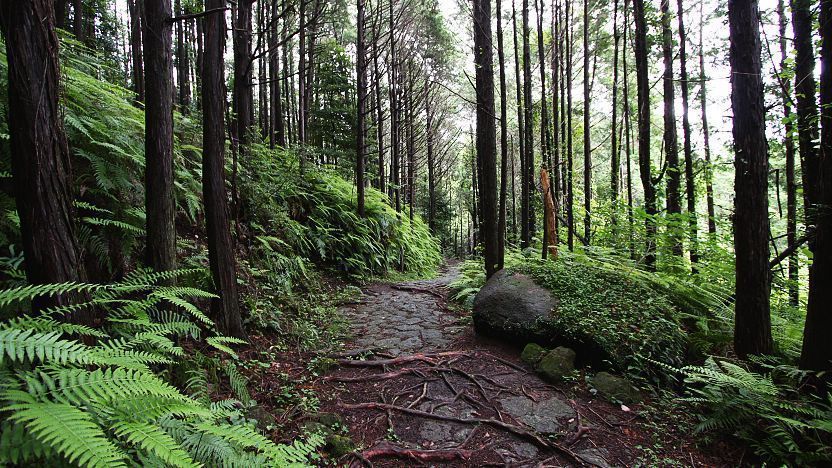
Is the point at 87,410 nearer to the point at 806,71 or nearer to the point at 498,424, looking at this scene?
the point at 498,424

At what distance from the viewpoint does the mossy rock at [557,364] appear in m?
4.50

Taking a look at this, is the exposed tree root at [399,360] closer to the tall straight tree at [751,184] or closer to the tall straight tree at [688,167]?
the tall straight tree at [751,184]

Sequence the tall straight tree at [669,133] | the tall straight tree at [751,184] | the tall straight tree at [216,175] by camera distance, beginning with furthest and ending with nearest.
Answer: the tall straight tree at [669,133] < the tall straight tree at [751,184] < the tall straight tree at [216,175]

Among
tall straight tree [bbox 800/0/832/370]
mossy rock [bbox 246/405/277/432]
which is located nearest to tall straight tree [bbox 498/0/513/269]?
tall straight tree [bbox 800/0/832/370]

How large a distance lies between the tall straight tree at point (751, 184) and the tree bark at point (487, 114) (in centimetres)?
386

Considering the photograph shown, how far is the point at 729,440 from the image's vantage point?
3.51m

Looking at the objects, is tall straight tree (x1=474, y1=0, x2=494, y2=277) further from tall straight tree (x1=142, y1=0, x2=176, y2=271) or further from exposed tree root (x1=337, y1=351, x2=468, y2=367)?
tall straight tree (x1=142, y1=0, x2=176, y2=271)

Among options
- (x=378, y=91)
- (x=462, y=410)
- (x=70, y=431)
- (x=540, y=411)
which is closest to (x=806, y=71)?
(x=540, y=411)

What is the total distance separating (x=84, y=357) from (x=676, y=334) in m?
5.89

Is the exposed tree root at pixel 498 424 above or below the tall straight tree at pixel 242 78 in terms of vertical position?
below

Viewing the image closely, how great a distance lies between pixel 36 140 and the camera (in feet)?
7.25

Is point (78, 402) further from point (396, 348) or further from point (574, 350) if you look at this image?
point (574, 350)

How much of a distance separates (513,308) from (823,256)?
10.6 feet

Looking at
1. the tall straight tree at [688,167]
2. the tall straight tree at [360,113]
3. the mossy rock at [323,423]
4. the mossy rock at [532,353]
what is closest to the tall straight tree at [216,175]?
the mossy rock at [323,423]
